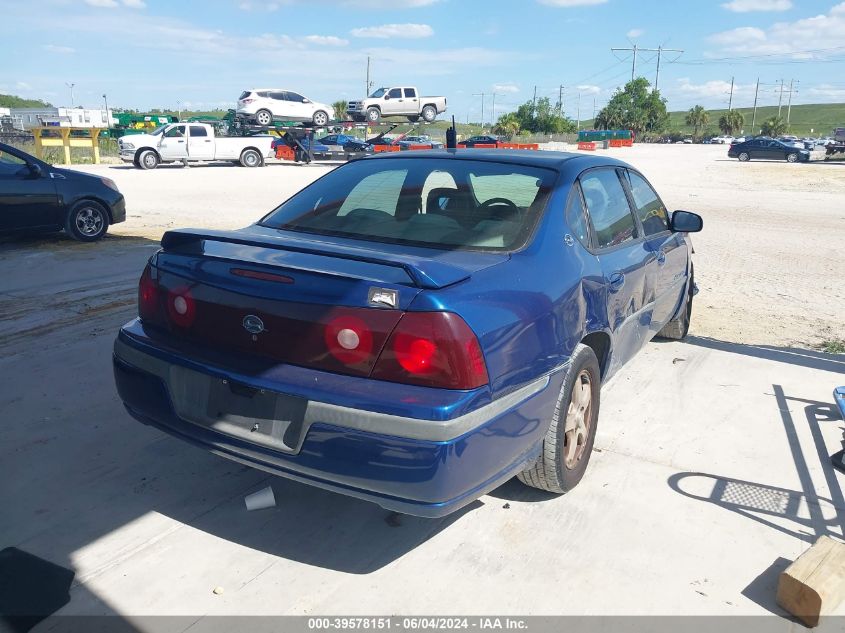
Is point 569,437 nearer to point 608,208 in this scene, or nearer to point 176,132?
point 608,208

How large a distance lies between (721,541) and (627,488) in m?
0.52

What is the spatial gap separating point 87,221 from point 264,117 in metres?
22.8

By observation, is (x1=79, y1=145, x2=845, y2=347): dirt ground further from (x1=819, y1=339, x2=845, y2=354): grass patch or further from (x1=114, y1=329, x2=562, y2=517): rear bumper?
(x1=114, y1=329, x2=562, y2=517): rear bumper

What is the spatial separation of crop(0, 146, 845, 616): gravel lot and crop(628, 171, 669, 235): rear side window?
1074 mm

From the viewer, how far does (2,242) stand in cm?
975

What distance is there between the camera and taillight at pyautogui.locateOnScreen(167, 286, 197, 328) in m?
2.90

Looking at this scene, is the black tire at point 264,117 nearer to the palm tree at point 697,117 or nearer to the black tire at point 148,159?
the black tire at point 148,159

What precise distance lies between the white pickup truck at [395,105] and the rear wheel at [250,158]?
245 inches

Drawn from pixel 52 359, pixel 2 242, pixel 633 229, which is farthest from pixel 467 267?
pixel 2 242

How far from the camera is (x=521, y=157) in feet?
12.5

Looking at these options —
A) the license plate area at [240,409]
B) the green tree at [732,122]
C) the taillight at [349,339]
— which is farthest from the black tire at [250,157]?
the green tree at [732,122]

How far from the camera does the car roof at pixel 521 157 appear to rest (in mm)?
3699

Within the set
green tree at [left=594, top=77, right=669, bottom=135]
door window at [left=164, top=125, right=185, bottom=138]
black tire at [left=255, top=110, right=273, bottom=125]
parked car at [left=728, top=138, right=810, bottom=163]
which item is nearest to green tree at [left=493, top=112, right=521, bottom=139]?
green tree at [left=594, top=77, right=669, bottom=135]

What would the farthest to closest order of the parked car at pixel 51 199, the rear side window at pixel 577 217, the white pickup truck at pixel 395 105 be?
the white pickup truck at pixel 395 105 → the parked car at pixel 51 199 → the rear side window at pixel 577 217
